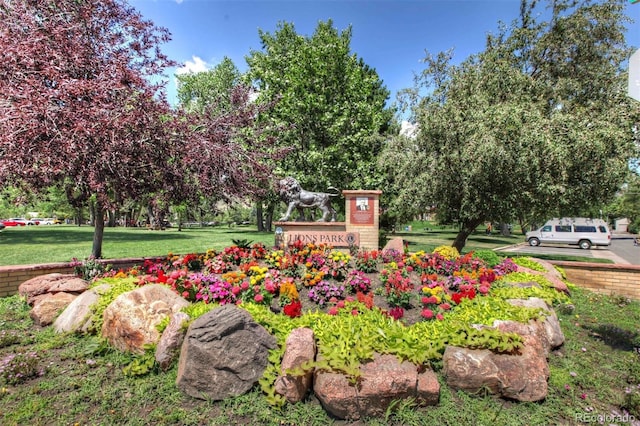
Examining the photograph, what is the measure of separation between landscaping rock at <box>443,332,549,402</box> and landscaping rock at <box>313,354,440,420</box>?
0.37m

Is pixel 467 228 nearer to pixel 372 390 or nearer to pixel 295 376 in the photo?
pixel 372 390

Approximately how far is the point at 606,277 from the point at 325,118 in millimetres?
11822

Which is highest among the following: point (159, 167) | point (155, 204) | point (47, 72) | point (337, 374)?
point (47, 72)

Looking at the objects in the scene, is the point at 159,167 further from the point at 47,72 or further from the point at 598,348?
the point at 598,348

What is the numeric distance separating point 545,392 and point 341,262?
412 cm

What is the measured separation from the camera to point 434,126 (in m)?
10.4

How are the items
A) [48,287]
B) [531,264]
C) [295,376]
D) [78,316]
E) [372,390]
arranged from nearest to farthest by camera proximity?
1. [372,390]
2. [295,376]
3. [78,316]
4. [48,287]
5. [531,264]

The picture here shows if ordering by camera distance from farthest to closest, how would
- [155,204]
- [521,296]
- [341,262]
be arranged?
[155,204]
[341,262]
[521,296]

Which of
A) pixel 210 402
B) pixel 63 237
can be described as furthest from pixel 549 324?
pixel 63 237

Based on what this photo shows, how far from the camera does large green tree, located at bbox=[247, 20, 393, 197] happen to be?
15328 millimetres

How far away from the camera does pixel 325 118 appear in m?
15.3

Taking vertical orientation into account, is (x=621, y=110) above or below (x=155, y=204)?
above

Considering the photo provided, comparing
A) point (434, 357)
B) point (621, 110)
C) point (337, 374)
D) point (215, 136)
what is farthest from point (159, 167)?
point (621, 110)

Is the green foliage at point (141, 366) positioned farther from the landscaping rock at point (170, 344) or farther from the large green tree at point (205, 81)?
the large green tree at point (205, 81)
